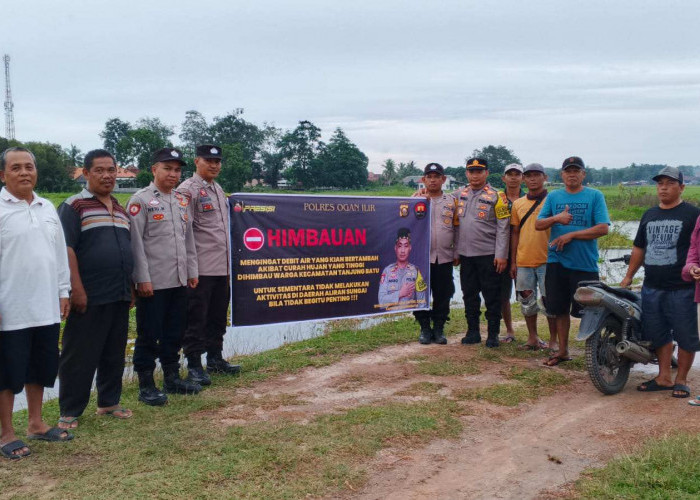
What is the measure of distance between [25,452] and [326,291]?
3.06 meters

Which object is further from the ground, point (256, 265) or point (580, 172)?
point (580, 172)

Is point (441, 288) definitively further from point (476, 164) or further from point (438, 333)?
point (476, 164)

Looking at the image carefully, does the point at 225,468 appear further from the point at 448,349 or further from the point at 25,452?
the point at 448,349

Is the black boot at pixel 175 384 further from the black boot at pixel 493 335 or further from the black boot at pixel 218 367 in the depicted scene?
the black boot at pixel 493 335

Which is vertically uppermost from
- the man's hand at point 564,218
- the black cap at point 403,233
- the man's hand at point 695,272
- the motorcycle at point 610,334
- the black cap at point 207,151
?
the black cap at point 207,151

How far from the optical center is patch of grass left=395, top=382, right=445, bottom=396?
4832 millimetres

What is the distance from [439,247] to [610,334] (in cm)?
200

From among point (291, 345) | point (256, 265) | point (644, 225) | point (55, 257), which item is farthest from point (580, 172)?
point (55, 257)

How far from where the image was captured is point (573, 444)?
3811mm

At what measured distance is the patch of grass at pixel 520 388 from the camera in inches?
185

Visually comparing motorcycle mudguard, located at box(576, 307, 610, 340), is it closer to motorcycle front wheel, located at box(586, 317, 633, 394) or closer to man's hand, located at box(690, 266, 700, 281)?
motorcycle front wheel, located at box(586, 317, 633, 394)

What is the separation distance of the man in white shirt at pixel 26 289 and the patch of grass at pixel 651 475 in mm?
3132

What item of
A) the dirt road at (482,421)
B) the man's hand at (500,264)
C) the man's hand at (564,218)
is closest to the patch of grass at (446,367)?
the dirt road at (482,421)

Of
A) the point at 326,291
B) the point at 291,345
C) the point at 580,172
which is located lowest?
the point at 291,345
